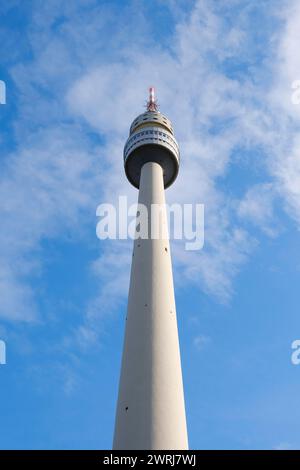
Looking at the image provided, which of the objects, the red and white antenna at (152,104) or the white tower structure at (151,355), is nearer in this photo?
the white tower structure at (151,355)

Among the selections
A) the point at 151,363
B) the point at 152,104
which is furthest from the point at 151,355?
the point at 152,104

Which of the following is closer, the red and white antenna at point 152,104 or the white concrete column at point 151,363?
the white concrete column at point 151,363

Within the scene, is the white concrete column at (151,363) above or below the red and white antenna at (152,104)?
below

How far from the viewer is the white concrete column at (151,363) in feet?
83.4

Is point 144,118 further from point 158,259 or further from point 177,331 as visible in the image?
point 177,331

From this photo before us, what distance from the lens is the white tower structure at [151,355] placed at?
83.6ft

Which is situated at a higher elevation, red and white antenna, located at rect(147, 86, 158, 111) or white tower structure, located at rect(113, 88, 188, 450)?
red and white antenna, located at rect(147, 86, 158, 111)

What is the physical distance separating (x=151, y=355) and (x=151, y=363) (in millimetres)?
585

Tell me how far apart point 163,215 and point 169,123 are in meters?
14.9

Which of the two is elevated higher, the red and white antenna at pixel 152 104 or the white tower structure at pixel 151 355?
the red and white antenna at pixel 152 104

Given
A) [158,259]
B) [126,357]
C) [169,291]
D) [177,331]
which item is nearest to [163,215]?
[158,259]

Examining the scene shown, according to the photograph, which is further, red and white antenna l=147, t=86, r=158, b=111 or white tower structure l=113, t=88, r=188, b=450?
red and white antenna l=147, t=86, r=158, b=111

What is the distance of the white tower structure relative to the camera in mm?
25469

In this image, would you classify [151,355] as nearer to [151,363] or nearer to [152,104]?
[151,363]
